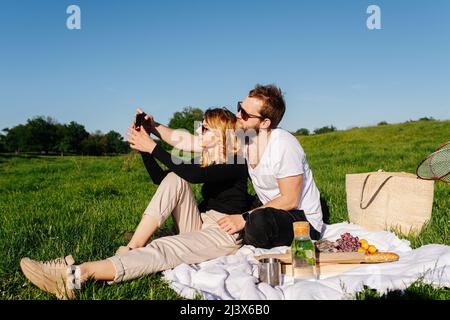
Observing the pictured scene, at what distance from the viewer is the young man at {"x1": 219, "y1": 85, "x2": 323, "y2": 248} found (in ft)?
14.3

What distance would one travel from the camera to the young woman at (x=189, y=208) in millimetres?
3592

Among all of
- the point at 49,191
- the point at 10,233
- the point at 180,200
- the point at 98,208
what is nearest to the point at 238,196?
the point at 180,200

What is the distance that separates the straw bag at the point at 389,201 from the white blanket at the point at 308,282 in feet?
2.64

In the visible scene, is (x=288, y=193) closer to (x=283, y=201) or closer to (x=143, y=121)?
(x=283, y=201)

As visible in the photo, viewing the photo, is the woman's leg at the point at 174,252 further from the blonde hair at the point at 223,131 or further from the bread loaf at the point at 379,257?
the bread loaf at the point at 379,257

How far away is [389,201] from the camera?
5340mm

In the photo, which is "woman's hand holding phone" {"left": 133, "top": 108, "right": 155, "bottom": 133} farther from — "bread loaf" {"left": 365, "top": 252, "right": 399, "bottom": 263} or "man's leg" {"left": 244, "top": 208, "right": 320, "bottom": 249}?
"bread loaf" {"left": 365, "top": 252, "right": 399, "bottom": 263}

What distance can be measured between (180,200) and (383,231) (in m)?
2.47

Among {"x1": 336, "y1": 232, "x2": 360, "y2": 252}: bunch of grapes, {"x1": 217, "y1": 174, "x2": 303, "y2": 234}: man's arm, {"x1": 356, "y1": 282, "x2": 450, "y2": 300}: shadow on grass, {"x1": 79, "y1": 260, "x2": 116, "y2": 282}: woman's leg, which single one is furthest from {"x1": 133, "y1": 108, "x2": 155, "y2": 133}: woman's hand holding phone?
{"x1": 356, "y1": 282, "x2": 450, "y2": 300}: shadow on grass

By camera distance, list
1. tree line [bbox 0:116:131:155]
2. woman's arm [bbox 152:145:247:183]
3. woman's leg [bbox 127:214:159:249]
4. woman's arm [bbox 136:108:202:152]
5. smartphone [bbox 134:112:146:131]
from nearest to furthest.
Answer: woman's leg [bbox 127:214:159:249] < woman's arm [bbox 152:145:247:183] < smartphone [bbox 134:112:146:131] < woman's arm [bbox 136:108:202:152] < tree line [bbox 0:116:131:155]

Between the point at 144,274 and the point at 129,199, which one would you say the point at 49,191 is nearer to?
the point at 129,199

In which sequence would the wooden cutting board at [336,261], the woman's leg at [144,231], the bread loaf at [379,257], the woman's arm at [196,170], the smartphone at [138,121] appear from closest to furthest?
the wooden cutting board at [336,261], the bread loaf at [379,257], the woman's leg at [144,231], the woman's arm at [196,170], the smartphone at [138,121]

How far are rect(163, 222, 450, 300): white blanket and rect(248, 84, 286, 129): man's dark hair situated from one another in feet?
4.90

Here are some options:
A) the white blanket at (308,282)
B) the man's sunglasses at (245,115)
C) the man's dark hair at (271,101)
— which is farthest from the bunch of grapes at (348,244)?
the man's sunglasses at (245,115)
